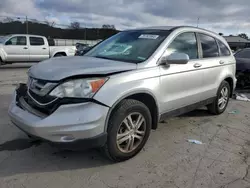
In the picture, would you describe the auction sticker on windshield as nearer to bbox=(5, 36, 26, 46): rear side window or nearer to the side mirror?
the side mirror

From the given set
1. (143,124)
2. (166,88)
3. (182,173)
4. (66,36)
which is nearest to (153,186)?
(182,173)

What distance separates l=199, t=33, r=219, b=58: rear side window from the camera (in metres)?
4.87

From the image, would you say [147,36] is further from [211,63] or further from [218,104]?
[218,104]

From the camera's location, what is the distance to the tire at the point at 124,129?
316 cm

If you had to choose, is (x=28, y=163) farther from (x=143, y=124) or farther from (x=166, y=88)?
(x=166, y=88)

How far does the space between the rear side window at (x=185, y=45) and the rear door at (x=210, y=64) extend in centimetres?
21

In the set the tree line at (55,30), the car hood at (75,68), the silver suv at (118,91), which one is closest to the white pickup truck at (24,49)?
the tree line at (55,30)

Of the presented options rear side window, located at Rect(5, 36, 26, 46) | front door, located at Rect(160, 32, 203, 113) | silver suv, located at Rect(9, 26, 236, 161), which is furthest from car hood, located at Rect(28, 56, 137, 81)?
rear side window, located at Rect(5, 36, 26, 46)

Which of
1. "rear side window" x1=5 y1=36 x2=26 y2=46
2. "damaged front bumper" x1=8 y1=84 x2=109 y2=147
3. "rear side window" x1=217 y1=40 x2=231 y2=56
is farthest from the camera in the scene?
"rear side window" x1=5 y1=36 x2=26 y2=46

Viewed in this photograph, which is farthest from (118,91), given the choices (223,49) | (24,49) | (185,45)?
(24,49)

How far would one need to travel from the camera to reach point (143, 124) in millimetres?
3609

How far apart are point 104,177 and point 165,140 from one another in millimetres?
1453

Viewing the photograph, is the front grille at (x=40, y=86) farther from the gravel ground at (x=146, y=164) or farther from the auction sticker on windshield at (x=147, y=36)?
the auction sticker on windshield at (x=147, y=36)

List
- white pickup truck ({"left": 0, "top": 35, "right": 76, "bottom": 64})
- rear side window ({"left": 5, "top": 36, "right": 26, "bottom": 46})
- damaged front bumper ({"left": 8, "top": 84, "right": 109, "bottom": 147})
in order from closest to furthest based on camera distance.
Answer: damaged front bumper ({"left": 8, "top": 84, "right": 109, "bottom": 147}) < white pickup truck ({"left": 0, "top": 35, "right": 76, "bottom": 64}) < rear side window ({"left": 5, "top": 36, "right": 26, "bottom": 46})
